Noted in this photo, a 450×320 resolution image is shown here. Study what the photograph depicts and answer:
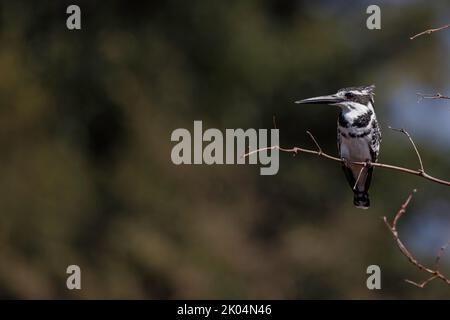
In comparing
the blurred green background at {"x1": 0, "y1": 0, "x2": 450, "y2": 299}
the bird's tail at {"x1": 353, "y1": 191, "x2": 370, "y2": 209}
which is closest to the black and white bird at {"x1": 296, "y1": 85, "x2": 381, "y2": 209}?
the bird's tail at {"x1": 353, "y1": 191, "x2": 370, "y2": 209}

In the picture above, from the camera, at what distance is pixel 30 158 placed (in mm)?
14594

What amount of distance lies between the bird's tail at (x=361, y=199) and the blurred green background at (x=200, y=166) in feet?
27.0

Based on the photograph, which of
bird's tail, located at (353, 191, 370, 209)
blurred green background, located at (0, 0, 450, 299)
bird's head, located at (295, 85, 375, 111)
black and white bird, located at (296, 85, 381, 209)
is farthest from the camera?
blurred green background, located at (0, 0, 450, 299)

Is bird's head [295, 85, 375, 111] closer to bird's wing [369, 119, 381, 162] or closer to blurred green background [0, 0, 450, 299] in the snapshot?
bird's wing [369, 119, 381, 162]

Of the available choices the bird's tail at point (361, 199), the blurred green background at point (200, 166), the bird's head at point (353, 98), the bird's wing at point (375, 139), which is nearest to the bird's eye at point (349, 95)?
the bird's head at point (353, 98)

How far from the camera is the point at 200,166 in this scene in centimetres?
1402

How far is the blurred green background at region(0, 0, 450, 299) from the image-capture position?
1423 centimetres

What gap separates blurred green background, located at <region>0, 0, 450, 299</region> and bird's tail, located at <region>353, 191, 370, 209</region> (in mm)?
8230

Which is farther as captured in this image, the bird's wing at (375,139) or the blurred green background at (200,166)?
the blurred green background at (200,166)

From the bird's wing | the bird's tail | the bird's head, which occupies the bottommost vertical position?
the bird's tail

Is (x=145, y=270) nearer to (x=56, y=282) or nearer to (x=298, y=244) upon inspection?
(x=56, y=282)

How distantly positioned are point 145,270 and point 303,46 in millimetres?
4607

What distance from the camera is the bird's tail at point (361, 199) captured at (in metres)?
5.27

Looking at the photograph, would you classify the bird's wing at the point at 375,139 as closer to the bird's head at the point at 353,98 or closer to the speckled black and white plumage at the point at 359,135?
the speckled black and white plumage at the point at 359,135
